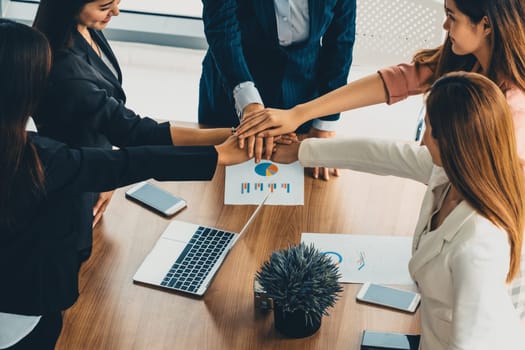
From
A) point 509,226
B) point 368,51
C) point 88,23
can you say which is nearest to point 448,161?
point 509,226

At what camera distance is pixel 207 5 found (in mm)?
2395

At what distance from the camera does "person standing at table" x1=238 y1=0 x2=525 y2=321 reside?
1833mm

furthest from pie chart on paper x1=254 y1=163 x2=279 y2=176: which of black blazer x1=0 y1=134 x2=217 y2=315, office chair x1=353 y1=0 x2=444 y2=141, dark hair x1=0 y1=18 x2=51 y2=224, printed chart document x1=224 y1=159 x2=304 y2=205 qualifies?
office chair x1=353 y1=0 x2=444 y2=141

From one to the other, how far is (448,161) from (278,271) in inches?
17.9

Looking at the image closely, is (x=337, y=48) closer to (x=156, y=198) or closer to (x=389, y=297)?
(x=156, y=198)

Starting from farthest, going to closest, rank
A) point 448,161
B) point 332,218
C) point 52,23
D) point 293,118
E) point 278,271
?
1. point 293,118
2. point 332,218
3. point 52,23
4. point 278,271
5. point 448,161

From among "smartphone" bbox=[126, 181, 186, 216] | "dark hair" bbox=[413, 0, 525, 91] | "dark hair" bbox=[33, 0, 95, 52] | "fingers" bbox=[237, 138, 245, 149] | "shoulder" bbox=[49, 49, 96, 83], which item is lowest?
"smartphone" bbox=[126, 181, 186, 216]

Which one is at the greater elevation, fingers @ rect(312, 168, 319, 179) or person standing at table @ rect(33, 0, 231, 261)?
person standing at table @ rect(33, 0, 231, 261)

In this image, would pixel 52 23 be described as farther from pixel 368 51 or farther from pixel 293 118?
pixel 368 51

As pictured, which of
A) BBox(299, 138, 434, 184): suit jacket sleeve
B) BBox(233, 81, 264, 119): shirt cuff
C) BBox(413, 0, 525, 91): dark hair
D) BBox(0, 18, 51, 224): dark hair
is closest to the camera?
BBox(0, 18, 51, 224): dark hair

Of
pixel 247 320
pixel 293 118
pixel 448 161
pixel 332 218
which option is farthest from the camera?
pixel 293 118

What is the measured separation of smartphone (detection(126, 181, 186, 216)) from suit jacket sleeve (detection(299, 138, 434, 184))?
413 mm

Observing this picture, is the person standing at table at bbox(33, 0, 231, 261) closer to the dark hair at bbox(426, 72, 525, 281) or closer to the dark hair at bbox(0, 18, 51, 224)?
the dark hair at bbox(0, 18, 51, 224)

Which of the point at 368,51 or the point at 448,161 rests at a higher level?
the point at 448,161
